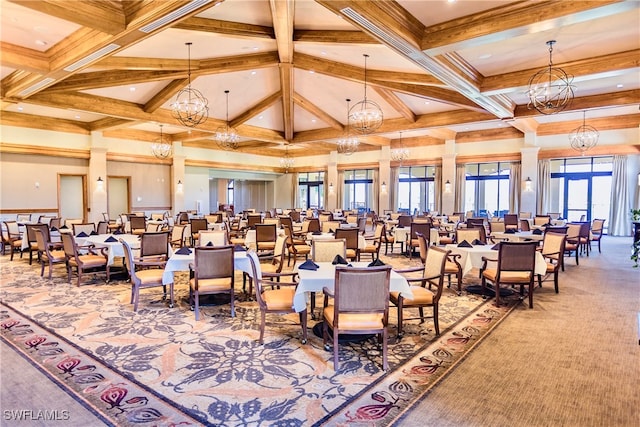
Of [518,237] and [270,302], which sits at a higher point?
[518,237]

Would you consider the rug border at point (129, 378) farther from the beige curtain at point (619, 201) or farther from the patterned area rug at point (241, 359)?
the beige curtain at point (619, 201)

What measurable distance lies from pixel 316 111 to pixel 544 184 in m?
8.89

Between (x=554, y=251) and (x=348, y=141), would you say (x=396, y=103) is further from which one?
(x=554, y=251)

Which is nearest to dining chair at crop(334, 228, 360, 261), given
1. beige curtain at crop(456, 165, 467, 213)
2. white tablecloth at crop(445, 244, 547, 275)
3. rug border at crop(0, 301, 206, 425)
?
white tablecloth at crop(445, 244, 547, 275)

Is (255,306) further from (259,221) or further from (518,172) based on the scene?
(518,172)

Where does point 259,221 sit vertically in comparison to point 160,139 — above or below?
below

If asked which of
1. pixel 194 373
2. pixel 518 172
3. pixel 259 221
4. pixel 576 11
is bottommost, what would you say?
pixel 194 373

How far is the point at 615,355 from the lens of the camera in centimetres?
381

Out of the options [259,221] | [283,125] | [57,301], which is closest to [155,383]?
[57,301]

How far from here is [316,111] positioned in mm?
13539

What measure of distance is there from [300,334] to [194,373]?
131cm

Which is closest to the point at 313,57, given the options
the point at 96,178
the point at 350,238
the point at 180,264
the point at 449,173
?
the point at 350,238

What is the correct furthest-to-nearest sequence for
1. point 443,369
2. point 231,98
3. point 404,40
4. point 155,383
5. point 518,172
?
1. point 518,172
2. point 231,98
3. point 404,40
4. point 443,369
5. point 155,383

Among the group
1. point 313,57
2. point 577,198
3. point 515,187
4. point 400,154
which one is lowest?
point 577,198
